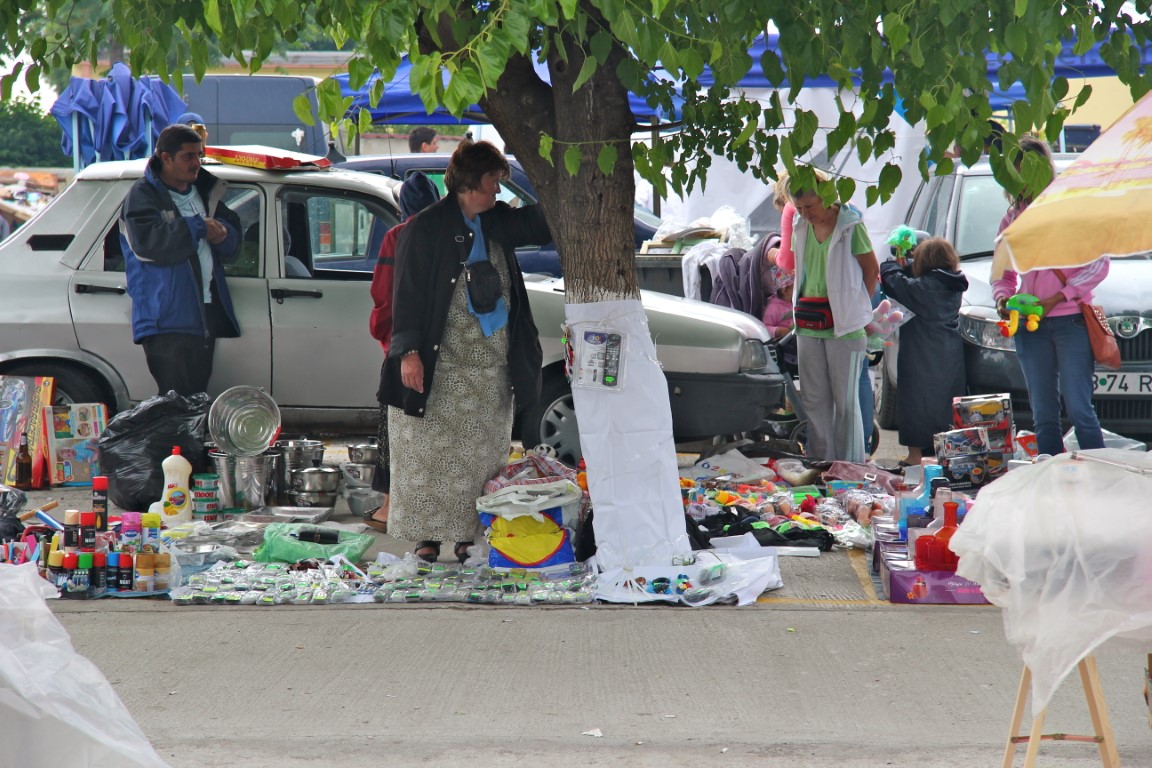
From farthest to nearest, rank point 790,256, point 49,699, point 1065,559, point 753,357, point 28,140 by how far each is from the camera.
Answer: point 28,140
point 790,256
point 753,357
point 1065,559
point 49,699

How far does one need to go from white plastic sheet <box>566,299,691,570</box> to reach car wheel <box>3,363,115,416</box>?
390 centimetres

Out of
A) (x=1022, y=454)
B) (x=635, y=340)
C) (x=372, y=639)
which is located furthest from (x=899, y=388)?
(x=372, y=639)

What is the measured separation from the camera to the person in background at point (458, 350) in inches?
240

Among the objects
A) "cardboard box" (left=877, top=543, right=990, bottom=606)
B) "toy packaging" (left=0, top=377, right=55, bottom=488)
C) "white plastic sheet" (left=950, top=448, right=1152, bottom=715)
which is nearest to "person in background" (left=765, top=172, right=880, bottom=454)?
"cardboard box" (left=877, top=543, right=990, bottom=606)

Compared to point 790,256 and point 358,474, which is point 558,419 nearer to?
point 358,474

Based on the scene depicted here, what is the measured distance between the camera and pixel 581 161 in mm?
5883

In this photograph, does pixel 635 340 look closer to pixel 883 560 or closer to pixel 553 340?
pixel 883 560

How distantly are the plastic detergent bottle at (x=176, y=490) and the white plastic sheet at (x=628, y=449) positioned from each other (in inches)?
99.1

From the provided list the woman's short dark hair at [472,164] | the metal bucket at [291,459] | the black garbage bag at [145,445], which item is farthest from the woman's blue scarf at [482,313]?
the black garbage bag at [145,445]

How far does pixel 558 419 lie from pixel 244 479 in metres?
1.91

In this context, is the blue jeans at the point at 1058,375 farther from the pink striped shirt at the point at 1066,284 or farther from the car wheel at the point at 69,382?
the car wheel at the point at 69,382

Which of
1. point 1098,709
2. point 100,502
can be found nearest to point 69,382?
point 100,502

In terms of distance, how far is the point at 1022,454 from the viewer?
7.36m

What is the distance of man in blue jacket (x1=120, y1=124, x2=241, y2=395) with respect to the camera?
7.84 m
